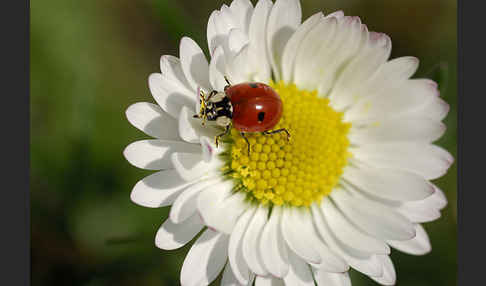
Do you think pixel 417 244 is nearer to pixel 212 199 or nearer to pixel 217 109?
pixel 212 199

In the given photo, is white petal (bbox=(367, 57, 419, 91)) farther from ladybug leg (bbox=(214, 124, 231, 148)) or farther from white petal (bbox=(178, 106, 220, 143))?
white petal (bbox=(178, 106, 220, 143))

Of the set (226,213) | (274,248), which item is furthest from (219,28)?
(274,248)

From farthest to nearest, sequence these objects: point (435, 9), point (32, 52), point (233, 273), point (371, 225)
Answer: point (435, 9)
point (32, 52)
point (371, 225)
point (233, 273)

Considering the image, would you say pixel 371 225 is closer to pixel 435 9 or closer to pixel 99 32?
pixel 435 9

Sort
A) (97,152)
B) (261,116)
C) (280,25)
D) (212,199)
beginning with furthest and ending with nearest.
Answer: (97,152) < (280,25) < (212,199) < (261,116)

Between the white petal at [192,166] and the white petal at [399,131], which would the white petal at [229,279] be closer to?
the white petal at [192,166]

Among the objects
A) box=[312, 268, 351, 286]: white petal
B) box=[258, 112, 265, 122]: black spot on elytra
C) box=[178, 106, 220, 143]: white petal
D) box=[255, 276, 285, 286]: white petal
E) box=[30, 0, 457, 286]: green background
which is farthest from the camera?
box=[30, 0, 457, 286]: green background

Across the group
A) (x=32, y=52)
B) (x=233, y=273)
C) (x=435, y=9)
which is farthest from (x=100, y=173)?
(x=435, y=9)

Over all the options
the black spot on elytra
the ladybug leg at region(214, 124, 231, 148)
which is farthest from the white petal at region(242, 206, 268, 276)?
the black spot on elytra
